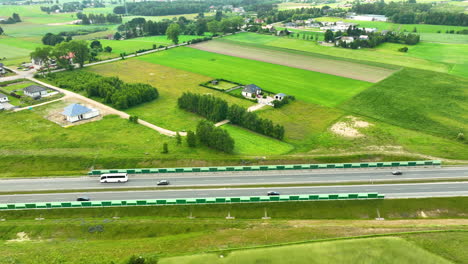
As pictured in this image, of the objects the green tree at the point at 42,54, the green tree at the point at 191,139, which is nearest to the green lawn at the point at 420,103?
the green tree at the point at 191,139

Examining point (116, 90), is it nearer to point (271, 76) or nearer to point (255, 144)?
point (255, 144)

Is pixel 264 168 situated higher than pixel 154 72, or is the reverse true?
pixel 154 72

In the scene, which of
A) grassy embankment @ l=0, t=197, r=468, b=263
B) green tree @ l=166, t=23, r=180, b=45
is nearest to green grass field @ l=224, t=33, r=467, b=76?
green tree @ l=166, t=23, r=180, b=45

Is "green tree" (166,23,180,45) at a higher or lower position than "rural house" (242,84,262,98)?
higher

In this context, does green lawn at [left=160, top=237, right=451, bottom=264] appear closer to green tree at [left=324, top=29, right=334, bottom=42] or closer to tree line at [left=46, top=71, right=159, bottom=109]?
tree line at [left=46, top=71, right=159, bottom=109]

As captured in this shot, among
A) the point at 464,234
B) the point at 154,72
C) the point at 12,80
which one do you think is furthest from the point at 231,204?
the point at 12,80

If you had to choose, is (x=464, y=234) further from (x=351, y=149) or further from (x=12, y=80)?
(x=12, y=80)
